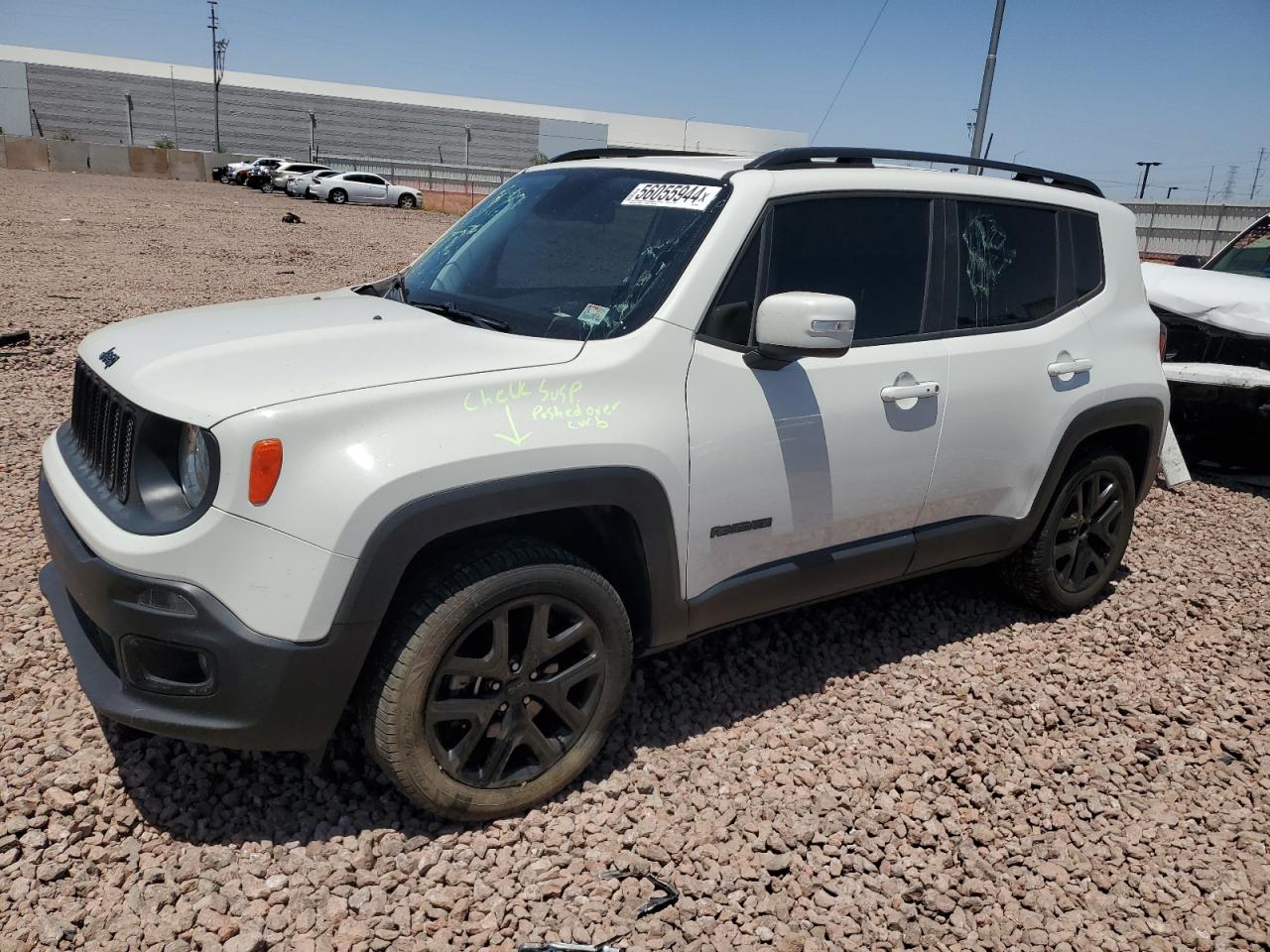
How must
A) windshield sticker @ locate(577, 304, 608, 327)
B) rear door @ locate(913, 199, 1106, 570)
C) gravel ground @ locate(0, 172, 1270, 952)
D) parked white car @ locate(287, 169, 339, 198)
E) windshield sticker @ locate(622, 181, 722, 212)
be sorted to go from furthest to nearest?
parked white car @ locate(287, 169, 339, 198)
rear door @ locate(913, 199, 1106, 570)
windshield sticker @ locate(622, 181, 722, 212)
windshield sticker @ locate(577, 304, 608, 327)
gravel ground @ locate(0, 172, 1270, 952)

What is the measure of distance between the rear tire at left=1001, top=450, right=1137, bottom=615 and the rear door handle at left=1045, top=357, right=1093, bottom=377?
45 centimetres

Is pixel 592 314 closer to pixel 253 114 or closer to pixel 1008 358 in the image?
pixel 1008 358

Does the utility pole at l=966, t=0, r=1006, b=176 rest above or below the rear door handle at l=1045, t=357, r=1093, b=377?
above

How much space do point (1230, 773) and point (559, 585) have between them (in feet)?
8.27

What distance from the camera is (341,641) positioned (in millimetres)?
2424

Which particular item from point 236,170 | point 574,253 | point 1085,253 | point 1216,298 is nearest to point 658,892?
point 574,253

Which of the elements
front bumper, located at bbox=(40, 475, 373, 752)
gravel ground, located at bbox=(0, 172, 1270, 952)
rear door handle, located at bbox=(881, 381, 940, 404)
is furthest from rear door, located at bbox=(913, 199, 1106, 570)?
front bumper, located at bbox=(40, 475, 373, 752)

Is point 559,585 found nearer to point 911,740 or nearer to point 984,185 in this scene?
point 911,740

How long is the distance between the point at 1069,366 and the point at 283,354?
119 inches

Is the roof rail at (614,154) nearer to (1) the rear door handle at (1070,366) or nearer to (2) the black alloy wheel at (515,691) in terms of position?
(1) the rear door handle at (1070,366)

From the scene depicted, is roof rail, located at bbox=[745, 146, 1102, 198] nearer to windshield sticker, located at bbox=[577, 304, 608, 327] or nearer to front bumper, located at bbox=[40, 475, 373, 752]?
windshield sticker, located at bbox=[577, 304, 608, 327]

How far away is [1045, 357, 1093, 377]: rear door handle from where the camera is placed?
391cm

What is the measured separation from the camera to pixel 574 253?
3314mm

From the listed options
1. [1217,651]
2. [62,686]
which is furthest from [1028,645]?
[62,686]
